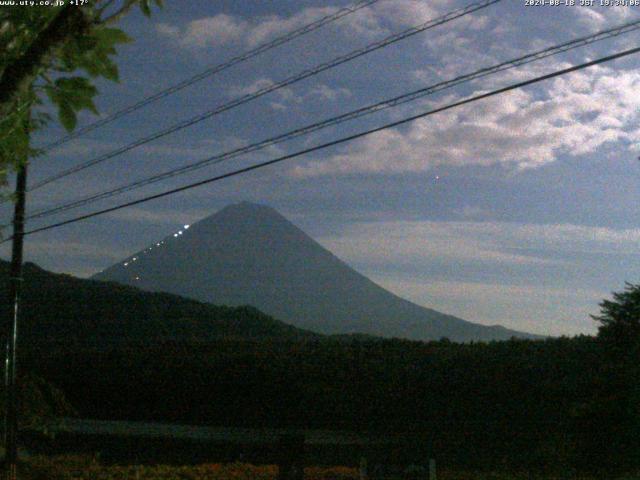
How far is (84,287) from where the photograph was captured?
4906cm

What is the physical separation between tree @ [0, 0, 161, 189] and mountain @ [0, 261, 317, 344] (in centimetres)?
3588

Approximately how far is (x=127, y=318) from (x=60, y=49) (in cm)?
4175

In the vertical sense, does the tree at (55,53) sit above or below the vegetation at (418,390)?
above

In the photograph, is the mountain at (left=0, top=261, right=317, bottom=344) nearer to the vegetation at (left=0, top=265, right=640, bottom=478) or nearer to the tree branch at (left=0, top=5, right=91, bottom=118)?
the vegetation at (left=0, top=265, right=640, bottom=478)

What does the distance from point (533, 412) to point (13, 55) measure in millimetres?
16649

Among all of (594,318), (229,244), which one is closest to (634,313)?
(594,318)

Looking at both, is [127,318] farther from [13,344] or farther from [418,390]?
[13,344]

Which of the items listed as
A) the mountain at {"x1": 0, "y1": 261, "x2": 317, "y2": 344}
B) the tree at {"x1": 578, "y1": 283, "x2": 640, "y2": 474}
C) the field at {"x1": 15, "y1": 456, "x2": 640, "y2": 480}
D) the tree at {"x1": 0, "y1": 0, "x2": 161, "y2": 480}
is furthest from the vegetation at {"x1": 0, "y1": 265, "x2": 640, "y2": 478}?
the mountain at {"x1": 0, "y1": 261, "x2": 317, "y2": 344}

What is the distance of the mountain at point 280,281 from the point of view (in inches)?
2709

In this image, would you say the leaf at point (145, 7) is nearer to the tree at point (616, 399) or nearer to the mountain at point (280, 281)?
the tree at point (616, 399)

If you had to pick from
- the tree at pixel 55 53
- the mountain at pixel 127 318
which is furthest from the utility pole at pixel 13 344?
the mountain at pixel 127 318

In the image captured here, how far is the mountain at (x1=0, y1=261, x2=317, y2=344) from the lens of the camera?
4086 centimetres

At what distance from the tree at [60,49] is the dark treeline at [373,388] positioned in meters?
11.9

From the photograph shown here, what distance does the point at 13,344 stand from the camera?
14.7m
